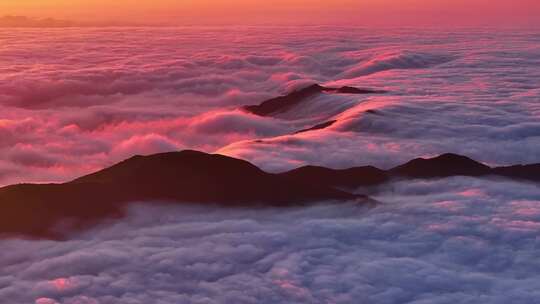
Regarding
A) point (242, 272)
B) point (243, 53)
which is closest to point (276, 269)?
point (242, 272)

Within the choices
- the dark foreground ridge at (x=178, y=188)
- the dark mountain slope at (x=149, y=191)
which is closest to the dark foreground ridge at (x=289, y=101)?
the dark foreground ridge at (x=178, y=188)

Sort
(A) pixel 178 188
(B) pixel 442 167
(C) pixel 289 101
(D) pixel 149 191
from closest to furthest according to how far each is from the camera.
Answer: (D) pixel 149 191
(A) pixel 178 188
(B) pixel 442 167
(C) pixel 289 101

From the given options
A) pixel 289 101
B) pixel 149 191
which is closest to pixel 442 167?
pixel 149 191

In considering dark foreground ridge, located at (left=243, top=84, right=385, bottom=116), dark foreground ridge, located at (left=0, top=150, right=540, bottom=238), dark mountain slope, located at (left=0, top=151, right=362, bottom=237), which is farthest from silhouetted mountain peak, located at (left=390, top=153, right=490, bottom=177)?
dark foreground ridge, located at (left=243, top=84, right=385, bottom=116)

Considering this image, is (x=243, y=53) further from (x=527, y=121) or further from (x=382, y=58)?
(x=527, y=121)

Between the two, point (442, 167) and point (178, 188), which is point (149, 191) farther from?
point (442, 167)

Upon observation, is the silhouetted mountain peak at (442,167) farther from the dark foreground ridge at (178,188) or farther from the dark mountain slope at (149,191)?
the dark mountain slope at (149,191)

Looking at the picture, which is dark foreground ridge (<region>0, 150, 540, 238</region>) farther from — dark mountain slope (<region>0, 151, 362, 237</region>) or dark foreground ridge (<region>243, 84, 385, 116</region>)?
dark foreground ridge (<region>243, 84, 385, 116</region>)

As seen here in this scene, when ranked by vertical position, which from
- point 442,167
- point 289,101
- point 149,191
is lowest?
point 149,191
